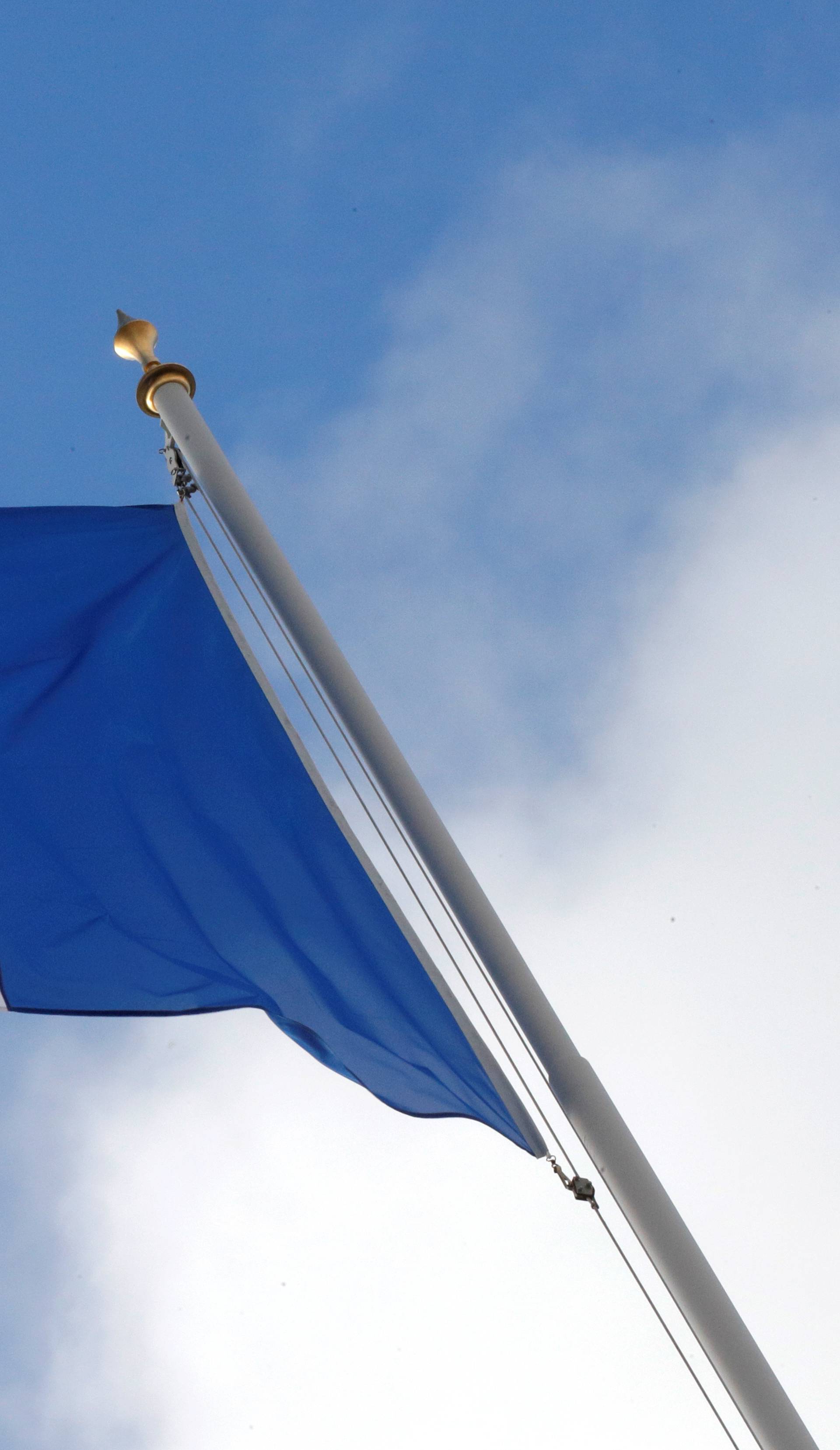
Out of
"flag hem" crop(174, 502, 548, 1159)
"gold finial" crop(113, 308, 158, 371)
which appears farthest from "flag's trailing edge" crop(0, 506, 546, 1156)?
"gold finial" crop(113, 308, 158, 371)

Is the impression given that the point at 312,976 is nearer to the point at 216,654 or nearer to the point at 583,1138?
the point at 583,1138

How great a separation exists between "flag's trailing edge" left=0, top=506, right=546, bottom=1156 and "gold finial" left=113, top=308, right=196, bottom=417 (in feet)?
2.02

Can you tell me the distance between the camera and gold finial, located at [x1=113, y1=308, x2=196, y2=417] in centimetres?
747

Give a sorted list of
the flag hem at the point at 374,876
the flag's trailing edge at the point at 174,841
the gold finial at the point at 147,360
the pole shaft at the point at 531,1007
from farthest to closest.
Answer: the gold finial at the point at 147,360
the flag's trailing edge at the point at 174,841
the flag hem at the point at 374,876
the pole shaft at the point at 531,1007

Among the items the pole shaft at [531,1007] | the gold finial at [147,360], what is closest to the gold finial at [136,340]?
the gold finial at [147,360]

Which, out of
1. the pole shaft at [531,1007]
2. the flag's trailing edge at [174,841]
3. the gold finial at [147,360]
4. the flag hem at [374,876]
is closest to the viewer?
the pole shaft at [531,1007]

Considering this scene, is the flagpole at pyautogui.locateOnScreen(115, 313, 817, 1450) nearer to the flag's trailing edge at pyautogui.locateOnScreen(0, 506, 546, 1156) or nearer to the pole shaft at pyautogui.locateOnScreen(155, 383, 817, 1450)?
the pole shaft at pyautogui.locateOnScreen(155, 383, 817, 1450)

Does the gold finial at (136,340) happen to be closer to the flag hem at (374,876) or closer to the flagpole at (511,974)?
the flagpole at (511,974)

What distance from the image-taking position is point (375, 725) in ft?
19.9

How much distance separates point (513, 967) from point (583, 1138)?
688 millimetres

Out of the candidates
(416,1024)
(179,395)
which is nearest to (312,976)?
(416,1024)

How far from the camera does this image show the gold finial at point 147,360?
747 centimetres

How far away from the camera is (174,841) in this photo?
631cm

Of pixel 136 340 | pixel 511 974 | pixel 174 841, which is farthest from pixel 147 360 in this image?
pixel 511 974
